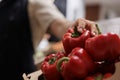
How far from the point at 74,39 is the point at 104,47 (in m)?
0.06

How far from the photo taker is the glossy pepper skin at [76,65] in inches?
20.1

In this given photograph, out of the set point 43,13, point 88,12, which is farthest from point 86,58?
point 88,12

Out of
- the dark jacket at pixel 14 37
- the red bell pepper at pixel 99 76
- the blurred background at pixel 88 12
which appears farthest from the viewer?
the blurred background at pixel 88 12

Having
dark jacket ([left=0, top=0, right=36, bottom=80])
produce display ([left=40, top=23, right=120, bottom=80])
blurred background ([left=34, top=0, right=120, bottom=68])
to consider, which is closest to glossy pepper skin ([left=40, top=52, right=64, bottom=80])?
produce display ([left=40, top=23, right=120, bottom=80])

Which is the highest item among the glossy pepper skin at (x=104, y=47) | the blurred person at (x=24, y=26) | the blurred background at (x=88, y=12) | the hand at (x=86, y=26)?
the hand at (x=86, y=26)

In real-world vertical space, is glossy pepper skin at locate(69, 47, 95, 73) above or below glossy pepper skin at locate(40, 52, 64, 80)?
above

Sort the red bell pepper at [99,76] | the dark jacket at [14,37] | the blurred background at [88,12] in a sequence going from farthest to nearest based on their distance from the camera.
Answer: the blurred background at [88,12], the dark jacket at [14,37], the red bell pepper at [99,76]

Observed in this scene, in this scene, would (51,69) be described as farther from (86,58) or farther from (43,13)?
(43,13)

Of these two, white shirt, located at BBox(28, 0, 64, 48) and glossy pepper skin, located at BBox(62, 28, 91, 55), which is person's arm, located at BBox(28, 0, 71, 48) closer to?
white shirt, located at BBox(28, 0, 64, 48)

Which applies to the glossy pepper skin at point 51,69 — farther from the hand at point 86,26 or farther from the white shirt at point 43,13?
the white shirt at point 43,13

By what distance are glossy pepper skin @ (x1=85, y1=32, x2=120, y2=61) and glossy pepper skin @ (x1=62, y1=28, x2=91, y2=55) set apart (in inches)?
1.0

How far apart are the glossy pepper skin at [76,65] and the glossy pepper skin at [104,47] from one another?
0.04 ft

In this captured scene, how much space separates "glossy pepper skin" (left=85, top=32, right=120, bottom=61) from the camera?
0.52 metres

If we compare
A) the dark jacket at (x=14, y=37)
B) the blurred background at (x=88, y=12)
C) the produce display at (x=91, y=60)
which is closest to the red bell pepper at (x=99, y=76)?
the produce display at (x=91, y=60)
